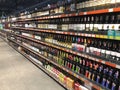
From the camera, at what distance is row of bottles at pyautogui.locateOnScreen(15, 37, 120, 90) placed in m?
2.58

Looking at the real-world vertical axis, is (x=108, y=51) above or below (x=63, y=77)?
above

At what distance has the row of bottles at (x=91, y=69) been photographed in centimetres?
258

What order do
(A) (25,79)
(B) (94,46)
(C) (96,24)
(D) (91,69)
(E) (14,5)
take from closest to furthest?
(C) (96,24)
(B) (94,46)
(D) (91,69)
(A) (25,79)
(E) (14,5)

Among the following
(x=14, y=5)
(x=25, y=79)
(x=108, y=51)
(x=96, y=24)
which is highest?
(x=14, y=5)

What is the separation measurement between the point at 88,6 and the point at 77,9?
38 cm

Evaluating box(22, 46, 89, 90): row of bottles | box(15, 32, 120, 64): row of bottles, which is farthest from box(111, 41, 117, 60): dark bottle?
box(22, 46, 89, 90): row of bottles

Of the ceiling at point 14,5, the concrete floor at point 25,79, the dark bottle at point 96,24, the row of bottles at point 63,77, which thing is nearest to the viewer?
the dark bottle at point 96,24

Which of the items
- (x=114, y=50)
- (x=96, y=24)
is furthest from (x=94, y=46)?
(x=114, y=50)

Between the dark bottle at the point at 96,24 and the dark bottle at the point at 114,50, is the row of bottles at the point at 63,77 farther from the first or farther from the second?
the dark bottle at the point at 96,24

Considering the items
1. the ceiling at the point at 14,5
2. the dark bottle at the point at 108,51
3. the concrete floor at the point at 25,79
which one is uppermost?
the ceiling at the point at 14,5

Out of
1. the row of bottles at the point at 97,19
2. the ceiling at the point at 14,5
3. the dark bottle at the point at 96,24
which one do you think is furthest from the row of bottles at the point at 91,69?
the ceiling at the point at 14,5

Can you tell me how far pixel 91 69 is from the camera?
10.2 ft

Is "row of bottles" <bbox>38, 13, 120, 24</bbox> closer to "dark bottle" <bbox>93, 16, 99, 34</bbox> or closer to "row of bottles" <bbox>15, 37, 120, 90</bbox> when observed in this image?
"dark bottle" <bbox>93, 16, 99, 34</bbox>

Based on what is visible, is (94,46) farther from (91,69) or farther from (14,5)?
(14,5)
